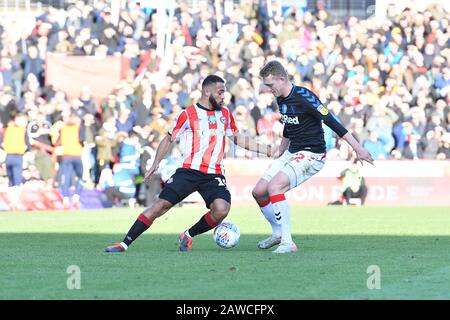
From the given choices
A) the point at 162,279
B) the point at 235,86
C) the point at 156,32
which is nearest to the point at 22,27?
the point at 156,32

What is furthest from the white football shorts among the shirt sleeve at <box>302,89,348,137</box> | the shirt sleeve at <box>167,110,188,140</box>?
the shirt sleeve at <box>167,110,188,140</box>

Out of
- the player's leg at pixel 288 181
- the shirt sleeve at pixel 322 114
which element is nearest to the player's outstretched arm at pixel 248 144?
the player's leg at pixel 288 181

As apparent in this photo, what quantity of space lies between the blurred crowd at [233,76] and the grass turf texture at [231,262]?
6.78 m

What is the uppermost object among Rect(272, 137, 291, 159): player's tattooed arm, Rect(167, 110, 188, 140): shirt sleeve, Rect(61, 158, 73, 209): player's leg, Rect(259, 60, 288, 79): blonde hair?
Rect(259, 60, 288, 79): blonde hair

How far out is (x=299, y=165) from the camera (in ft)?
47.6

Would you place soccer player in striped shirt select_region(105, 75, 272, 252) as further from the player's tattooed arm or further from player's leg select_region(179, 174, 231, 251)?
the player's tattooed arm

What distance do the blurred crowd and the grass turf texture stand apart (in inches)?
267

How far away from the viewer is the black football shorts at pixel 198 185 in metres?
14.5

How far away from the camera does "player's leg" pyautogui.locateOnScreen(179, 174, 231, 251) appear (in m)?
14.5

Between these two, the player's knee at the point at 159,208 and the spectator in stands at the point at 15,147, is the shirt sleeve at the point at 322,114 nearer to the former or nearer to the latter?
the player's knee at the point at 159,208

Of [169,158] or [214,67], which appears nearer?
[169,158]
